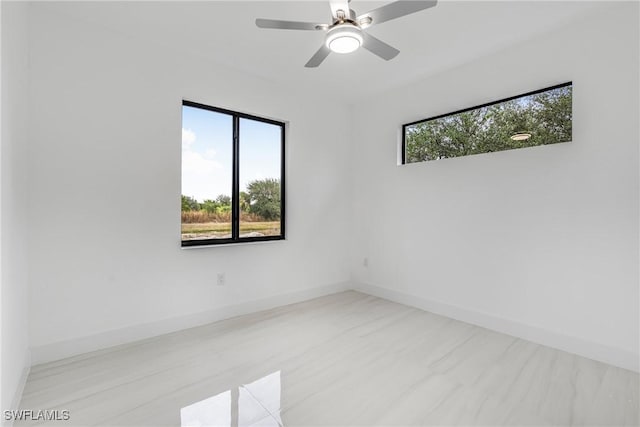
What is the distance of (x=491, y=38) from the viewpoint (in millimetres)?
2658

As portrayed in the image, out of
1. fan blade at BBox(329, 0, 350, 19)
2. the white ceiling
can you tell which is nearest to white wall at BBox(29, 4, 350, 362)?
the white ceiling

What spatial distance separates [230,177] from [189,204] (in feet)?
1.80

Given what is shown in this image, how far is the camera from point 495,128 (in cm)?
300

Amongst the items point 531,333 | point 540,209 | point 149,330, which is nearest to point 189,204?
point 149,330

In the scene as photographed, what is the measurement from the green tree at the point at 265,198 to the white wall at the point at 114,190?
42 centimetres

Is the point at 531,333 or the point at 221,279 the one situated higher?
the point at 221,279

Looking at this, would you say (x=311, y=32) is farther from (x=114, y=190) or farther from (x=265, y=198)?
(x=114, y=190)

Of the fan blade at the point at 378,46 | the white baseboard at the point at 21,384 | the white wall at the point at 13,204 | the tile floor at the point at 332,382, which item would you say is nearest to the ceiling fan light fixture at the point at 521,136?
the fan blade at the point at 378,46

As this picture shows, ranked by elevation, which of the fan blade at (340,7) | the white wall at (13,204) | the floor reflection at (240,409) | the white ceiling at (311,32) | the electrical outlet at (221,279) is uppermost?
the white ceiling at (311,32)

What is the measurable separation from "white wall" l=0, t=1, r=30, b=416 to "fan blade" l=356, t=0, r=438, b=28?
1979 millimetres

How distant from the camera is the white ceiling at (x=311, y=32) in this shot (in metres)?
2.25

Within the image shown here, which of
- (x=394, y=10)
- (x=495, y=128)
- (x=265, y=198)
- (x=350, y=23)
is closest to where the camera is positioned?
(x=394, y=10)

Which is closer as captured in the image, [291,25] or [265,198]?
[291,25]

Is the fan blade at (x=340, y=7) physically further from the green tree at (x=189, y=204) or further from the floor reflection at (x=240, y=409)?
A: the floor reflection at (x=240, y=409)
